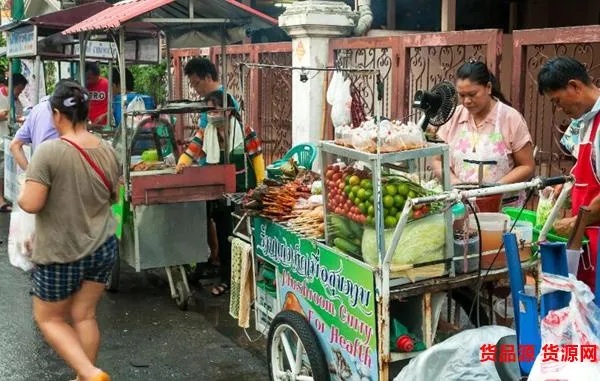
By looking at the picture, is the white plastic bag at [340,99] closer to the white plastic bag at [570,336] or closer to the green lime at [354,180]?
the green lime at [354,180]

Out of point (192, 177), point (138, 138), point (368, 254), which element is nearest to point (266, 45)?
point (138, 138)

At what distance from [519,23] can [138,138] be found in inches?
281

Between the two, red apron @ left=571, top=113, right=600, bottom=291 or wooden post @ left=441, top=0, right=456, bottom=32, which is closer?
red apron @ left=571, top=113, right=600, bottom=291

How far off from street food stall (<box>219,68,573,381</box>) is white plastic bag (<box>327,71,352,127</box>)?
3.36m

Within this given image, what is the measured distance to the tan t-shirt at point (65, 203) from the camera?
3635 mm

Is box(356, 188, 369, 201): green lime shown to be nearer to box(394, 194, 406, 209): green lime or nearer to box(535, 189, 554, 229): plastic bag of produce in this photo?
box(394, 194, 406, 209): green lime

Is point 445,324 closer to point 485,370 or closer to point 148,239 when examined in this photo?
point 485,370

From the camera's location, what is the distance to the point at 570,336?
2266 mm

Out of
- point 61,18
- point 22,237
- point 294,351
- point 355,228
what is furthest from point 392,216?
point 61,18

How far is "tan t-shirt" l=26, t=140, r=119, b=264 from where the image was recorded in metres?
3.63

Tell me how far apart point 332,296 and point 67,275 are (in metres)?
1.41

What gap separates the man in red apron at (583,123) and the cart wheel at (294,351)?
4.04ft

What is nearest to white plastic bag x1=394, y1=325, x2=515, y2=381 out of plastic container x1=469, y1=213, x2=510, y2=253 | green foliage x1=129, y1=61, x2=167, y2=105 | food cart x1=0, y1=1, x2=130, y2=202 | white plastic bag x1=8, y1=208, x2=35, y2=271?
plastic container x1=469, y1=213, x2=510, y2=253

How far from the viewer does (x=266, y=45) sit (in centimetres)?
905
